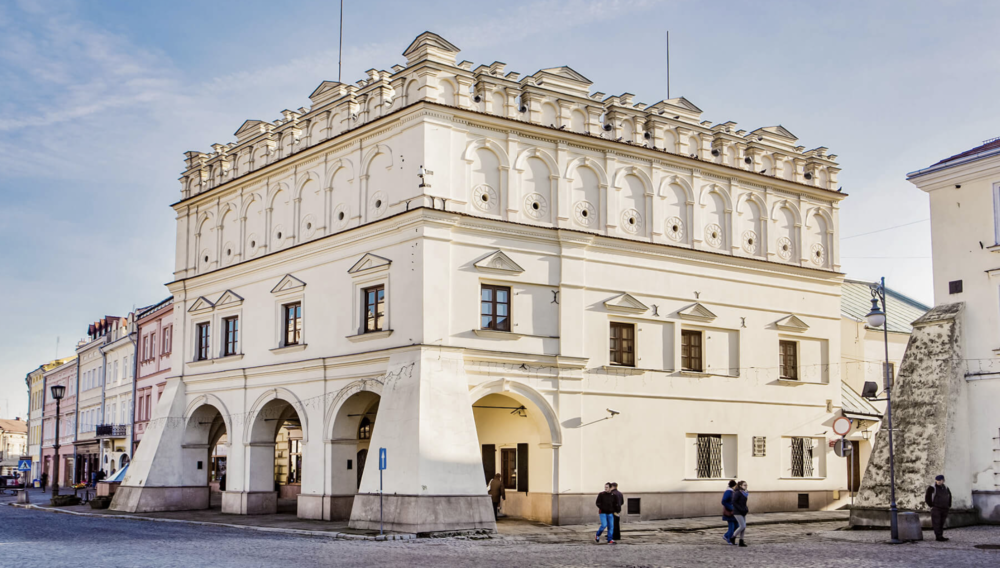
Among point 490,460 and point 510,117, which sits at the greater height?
point 510,117

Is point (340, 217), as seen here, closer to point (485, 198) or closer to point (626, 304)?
point (485, 198)

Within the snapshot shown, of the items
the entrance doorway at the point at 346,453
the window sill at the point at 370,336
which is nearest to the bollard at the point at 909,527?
the window sill at the point at 370,336

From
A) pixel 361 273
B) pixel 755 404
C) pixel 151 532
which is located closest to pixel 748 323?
pixel 755 404

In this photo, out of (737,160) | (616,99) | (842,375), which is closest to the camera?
(616,99)

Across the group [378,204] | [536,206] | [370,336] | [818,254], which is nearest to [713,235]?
[818,254]

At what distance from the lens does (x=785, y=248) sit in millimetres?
34312

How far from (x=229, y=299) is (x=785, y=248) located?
1917 centimetres

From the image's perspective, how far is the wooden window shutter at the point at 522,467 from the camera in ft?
95.2

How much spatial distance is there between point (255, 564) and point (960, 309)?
1887cm

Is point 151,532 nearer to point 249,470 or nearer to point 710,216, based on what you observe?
point 249,470

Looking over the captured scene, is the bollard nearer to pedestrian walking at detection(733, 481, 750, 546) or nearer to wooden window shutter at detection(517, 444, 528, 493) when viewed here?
pedestrian walking at detection(733, 481, 750, 546)

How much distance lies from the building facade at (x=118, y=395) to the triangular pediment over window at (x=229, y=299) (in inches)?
862

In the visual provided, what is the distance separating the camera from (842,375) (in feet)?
121

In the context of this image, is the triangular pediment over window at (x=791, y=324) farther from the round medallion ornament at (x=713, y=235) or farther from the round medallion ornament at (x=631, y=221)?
the round medallion ornament at (x=631, y=221)
